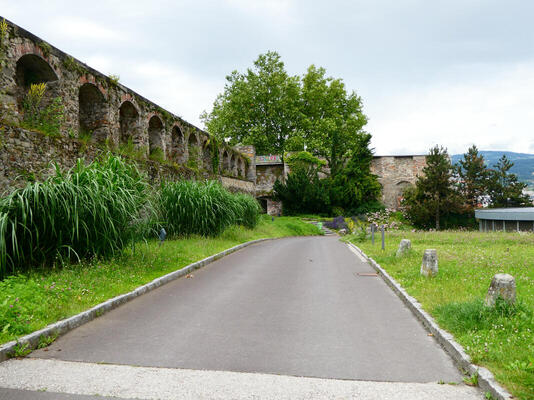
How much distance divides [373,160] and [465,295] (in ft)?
123

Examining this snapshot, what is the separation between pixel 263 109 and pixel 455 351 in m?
38.9

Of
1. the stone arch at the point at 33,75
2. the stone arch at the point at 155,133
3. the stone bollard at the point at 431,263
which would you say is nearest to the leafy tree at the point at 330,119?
the stone arch at the point at 155,133

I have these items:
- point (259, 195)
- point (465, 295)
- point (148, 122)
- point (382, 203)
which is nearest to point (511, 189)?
point (382, 203)

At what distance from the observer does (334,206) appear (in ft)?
123

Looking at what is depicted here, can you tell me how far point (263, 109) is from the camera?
135ft

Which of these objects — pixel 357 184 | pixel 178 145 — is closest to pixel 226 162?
pixel 178 145

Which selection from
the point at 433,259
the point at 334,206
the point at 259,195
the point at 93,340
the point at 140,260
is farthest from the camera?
the point at 259,195

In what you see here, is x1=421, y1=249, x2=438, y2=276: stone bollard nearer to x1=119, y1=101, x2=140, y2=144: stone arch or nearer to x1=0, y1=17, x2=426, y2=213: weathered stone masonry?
x1=0, y1=17, x2=426, y2=213: weathered stone masonry

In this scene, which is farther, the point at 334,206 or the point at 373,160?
the point at 373,160

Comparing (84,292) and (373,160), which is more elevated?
(373,160)

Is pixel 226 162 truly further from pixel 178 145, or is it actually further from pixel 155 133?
pixel 155 133

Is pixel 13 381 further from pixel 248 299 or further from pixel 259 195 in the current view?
pixel 259 195

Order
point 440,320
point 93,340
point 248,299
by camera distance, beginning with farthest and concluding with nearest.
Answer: point 248,299, point 440,320, point 93,340

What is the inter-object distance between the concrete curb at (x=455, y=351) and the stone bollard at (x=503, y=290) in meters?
0.71
